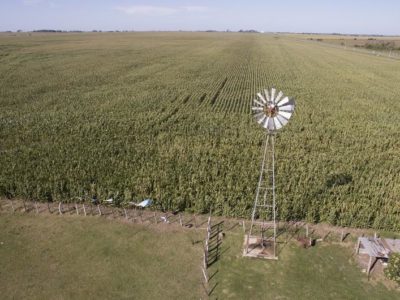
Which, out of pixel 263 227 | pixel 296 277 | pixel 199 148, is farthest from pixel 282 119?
pixel 199 148

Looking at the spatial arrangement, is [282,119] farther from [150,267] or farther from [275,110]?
[150,267]

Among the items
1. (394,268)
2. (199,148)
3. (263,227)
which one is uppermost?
(199,148)

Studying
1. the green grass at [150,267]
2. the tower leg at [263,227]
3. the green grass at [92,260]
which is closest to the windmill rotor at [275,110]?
the tower leg at [263,227]

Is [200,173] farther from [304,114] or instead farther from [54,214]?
[304,114]

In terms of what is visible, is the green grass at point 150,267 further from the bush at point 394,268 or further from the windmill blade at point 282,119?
the windmill blade at point 282,119

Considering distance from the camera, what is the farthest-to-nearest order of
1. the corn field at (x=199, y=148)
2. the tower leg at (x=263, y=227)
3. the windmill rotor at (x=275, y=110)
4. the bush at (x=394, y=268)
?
the corn field at (x=199, y=148), the tower leg at (x=263, y=227), the windmill rotor at (x=275, y=110), the bush at (x=394, y=268)

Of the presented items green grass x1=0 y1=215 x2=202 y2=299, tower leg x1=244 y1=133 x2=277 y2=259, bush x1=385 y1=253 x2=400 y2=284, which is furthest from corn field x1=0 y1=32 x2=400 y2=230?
bush x1=385 y1=253 x2=400 y2=284
